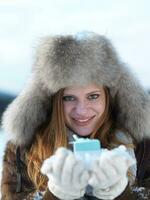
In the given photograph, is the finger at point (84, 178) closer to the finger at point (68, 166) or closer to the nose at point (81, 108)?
the finger at point (68, 166)

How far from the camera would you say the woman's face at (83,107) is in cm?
234

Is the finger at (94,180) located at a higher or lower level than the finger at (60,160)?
lower

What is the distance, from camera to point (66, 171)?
5.96ft

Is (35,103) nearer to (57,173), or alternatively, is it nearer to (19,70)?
(57,173)

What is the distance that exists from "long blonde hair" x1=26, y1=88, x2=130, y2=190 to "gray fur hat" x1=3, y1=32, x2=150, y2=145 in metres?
0.04

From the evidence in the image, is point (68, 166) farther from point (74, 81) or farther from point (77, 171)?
point (74, 81)

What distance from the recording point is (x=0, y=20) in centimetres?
899

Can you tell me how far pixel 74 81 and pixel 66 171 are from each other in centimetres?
58

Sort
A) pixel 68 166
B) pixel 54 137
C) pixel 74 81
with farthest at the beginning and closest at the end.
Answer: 1. pixel 54 137
2. pixel 74 81
3. pixel 68 166

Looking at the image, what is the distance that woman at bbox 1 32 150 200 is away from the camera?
2348mm

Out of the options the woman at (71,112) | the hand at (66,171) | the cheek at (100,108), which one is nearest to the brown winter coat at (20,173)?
the woman at (71,112)

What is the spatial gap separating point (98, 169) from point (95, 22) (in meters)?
5.70

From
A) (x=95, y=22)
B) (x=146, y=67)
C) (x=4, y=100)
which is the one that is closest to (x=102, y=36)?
(x=4, y=100)

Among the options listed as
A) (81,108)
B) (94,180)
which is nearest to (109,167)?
(94,180)
